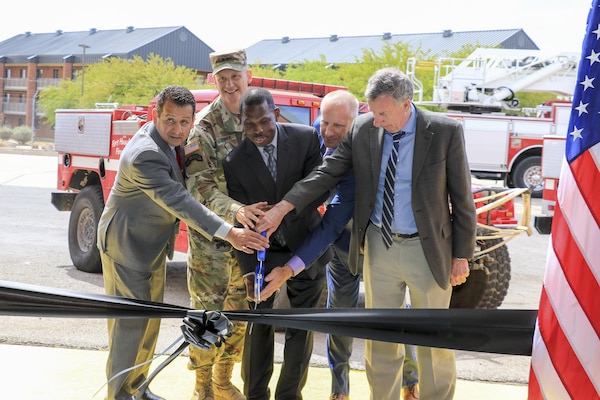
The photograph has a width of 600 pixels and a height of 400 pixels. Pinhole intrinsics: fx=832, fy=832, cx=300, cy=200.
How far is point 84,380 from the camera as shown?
5457 mm

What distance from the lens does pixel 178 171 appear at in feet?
15.0

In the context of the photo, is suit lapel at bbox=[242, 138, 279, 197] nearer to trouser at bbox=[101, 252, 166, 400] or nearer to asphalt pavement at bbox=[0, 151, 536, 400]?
trouser at bbox=[101, 252, 166, 400]

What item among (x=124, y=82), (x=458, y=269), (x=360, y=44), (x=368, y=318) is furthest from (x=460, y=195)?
(x=360, y=44)

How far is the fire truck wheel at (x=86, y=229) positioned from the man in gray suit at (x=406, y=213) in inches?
204

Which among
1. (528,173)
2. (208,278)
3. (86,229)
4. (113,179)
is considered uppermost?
(113,179)

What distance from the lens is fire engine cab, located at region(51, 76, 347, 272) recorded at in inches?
322

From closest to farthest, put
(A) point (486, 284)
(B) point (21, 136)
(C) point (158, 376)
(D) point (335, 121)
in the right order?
(D) point (335, 121) < (C) point (158, 376) < (A) point (486, 284) < (B) point (21, 136)

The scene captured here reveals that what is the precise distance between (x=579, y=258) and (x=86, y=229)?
7.21 meters

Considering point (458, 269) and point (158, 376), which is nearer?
point (458, 269)

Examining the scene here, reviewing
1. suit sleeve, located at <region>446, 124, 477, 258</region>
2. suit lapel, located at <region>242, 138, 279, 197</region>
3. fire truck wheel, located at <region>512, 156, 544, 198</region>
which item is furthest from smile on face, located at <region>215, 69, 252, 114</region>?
fire truck wheel, located at <region>512, 156, 544, 198</region>

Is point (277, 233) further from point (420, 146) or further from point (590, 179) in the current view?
point (590, 179)

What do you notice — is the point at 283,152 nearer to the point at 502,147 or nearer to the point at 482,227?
the point at 482,227

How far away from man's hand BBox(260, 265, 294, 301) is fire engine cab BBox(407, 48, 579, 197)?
58.3ft

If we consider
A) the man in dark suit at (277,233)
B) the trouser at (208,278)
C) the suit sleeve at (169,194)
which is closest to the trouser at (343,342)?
the man in dark suit at (277,233)
